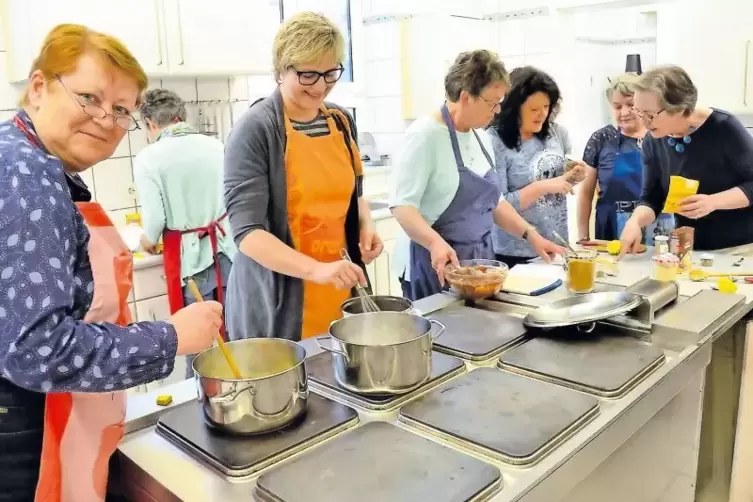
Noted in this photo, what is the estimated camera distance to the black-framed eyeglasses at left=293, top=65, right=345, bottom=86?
4.73 feet

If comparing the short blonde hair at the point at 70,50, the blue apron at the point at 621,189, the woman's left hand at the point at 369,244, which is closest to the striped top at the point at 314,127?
the woman's left hand at the point at 369,244

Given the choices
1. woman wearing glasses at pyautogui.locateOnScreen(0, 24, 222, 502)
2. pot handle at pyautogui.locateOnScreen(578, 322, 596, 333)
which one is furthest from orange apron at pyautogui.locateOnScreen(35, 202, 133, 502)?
pot handle at pyautogui.locateOnScreen(578, 322, 596, 333)

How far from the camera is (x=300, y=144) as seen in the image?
1537 mm

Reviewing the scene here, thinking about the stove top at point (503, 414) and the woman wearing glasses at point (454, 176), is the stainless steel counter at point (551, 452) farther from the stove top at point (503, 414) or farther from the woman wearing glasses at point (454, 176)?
the woman wearing glasses at point (454, 176)

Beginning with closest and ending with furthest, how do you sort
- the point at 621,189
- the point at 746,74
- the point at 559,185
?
the point at 559,185 < the point at 621,189 < the point at 746,74

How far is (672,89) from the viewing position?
1998 millimetres

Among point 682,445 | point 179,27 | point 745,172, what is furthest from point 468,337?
point 179,27

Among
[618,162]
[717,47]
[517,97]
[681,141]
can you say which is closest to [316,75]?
[517,97]

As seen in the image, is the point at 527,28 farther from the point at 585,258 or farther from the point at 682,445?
the point at 682,445

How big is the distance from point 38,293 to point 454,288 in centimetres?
108

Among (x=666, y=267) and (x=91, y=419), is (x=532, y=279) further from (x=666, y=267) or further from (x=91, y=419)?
(x=91, y=419)

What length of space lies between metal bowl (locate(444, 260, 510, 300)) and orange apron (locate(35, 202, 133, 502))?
0.88 meters

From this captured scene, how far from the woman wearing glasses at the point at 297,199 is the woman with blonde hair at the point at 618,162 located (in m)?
1.42

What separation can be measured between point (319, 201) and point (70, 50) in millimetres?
803
